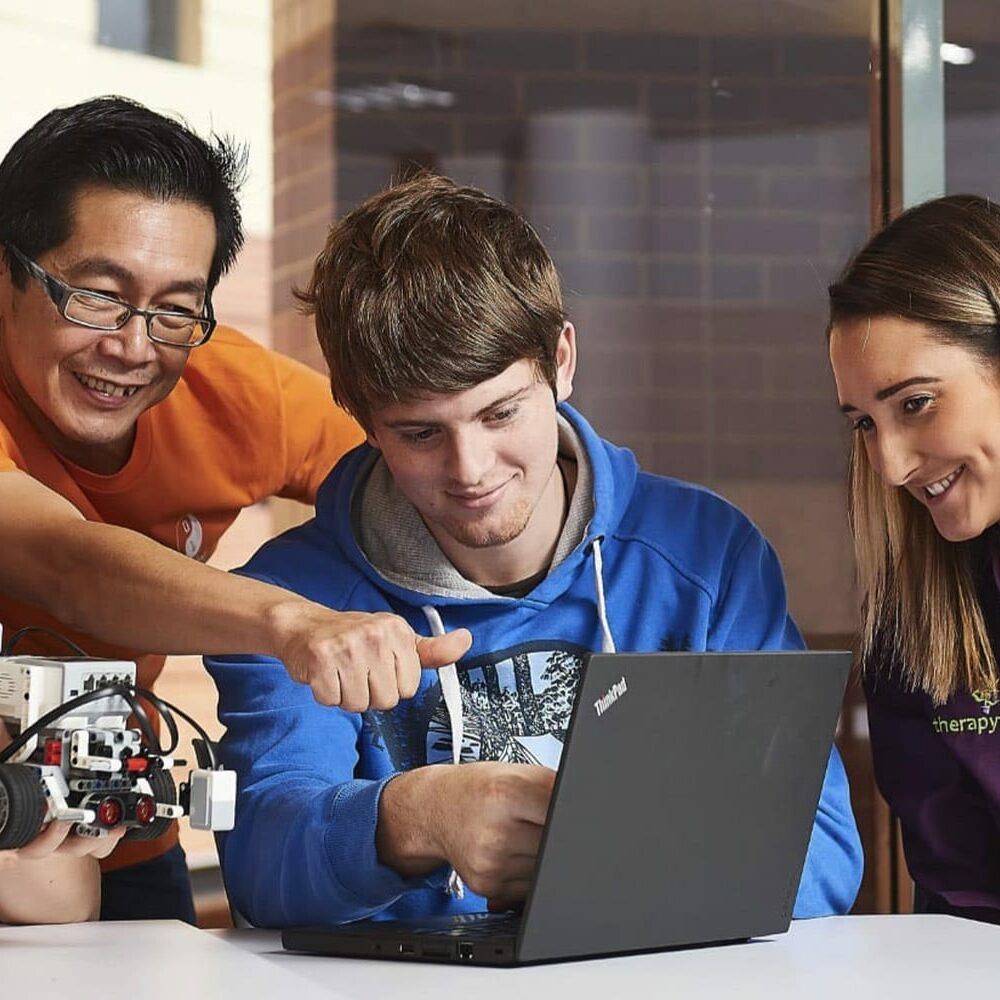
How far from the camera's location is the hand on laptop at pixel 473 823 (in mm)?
1273

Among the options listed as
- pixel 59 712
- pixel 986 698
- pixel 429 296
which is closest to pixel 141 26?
pixel 429 296

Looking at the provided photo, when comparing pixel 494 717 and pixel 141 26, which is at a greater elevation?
pixel 141 26

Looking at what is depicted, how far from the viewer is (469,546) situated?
1.68 m

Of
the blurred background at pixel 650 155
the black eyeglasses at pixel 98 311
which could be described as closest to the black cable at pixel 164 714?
the black eyeglasses at pixel 98 311

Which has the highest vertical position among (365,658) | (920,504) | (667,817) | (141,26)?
(141,26)

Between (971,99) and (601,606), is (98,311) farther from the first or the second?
(971,99)

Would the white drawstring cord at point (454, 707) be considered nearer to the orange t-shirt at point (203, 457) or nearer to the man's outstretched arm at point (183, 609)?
the man's outstretched arm at point (183, 609)

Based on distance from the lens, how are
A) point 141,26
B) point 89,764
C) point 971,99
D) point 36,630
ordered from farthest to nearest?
1. point 141,26
2. point 971,99
3. point 36,630
4. point 89,764

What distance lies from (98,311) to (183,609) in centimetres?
50

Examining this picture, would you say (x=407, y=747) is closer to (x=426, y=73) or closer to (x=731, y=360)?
(x=731, y=360)

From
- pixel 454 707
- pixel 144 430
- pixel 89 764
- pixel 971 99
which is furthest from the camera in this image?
pixel 971 99

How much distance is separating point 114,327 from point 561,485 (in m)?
0.54

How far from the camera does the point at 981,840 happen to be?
5.99 feet

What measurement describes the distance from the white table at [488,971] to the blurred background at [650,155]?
5.15ft
